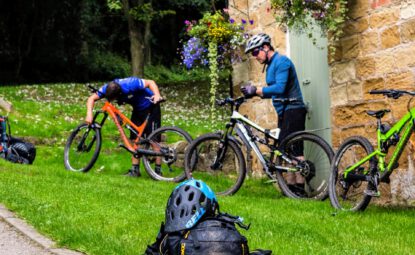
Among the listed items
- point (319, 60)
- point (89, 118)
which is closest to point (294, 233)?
point (319, 60)

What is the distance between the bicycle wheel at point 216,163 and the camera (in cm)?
914

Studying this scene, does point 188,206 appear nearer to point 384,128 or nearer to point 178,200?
point 178,200

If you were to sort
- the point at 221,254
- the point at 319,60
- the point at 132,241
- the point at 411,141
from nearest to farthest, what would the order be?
the point at 221,254
the point at 132,241
the point at 411,141
the point at 319,60

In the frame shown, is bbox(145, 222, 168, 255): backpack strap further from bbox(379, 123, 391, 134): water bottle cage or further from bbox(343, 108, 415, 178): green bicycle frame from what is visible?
bbox(379, 123, 391, 134): water bottle cage

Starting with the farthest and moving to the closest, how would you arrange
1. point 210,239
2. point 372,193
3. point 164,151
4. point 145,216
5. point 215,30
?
point 215,30, point 164,151, point 372,193, point 145,216, point 210,239

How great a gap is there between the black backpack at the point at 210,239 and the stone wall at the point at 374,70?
12.8 feet

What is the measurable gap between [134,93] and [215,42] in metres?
1.40

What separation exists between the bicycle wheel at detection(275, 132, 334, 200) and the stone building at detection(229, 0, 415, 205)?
579 mm

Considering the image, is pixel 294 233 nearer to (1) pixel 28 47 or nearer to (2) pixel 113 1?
(2) pixel 113 1

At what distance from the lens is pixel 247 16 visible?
1131 cm

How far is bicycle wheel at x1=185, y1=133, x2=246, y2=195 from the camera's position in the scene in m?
9.14

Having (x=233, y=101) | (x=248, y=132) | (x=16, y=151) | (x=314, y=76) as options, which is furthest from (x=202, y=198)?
(x=16, y=151)

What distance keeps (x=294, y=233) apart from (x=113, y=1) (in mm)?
19847

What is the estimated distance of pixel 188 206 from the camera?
456 centimetres
